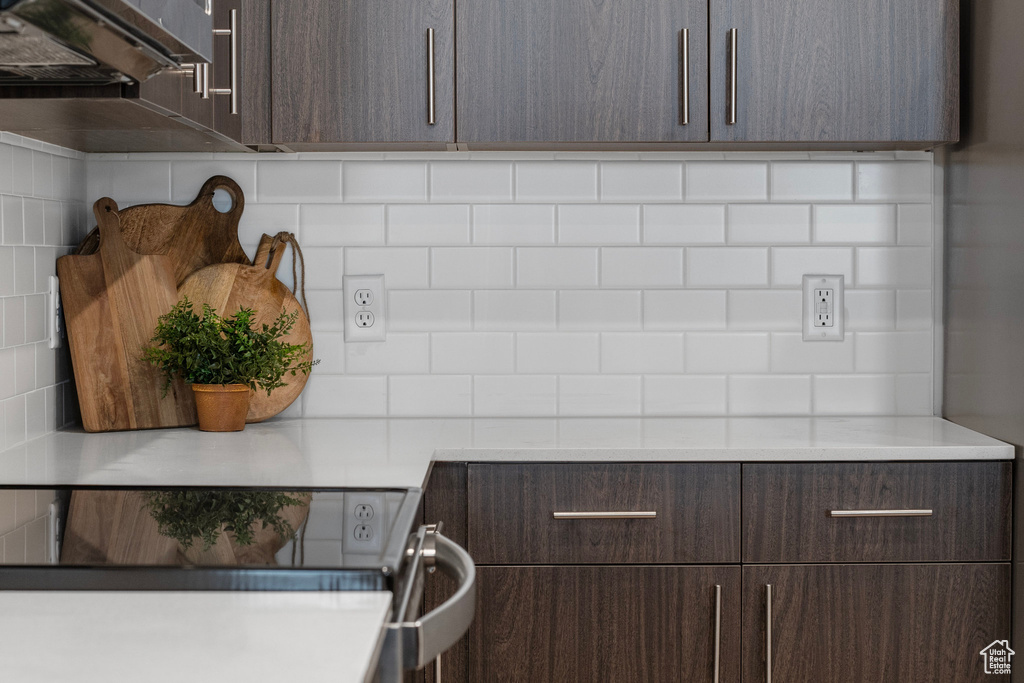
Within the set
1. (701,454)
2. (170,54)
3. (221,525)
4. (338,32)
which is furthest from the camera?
(338,32)

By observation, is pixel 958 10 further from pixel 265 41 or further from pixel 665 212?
pixel 265 41

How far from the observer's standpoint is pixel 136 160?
217 centimetres

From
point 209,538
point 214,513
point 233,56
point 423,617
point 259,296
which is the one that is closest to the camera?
point 423,617

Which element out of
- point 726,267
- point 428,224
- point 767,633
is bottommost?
point 767,633

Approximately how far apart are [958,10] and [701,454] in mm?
1051

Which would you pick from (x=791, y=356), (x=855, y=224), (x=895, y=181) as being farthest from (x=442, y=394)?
(x=895, y=181)

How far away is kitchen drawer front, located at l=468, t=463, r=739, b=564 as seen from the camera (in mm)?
1735

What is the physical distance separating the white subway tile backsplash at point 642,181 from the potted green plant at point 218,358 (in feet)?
2.68

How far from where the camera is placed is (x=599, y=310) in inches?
86.6

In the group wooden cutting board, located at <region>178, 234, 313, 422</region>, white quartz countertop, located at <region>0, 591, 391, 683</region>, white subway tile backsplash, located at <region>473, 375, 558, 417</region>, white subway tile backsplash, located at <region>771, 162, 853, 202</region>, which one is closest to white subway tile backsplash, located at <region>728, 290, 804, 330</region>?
white subway tile backsplash, located at <region>771, 162, 853, 202</region>

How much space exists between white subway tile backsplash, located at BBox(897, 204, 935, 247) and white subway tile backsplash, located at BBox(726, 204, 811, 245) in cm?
22

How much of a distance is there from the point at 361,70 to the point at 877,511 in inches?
51.4

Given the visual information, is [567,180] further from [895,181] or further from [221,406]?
[221,406]

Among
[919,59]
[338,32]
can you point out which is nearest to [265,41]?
[338,32]
